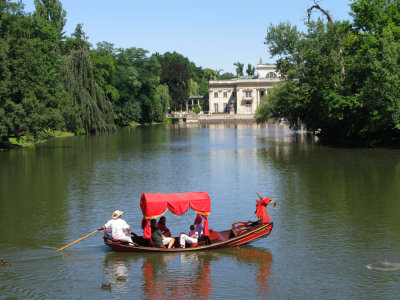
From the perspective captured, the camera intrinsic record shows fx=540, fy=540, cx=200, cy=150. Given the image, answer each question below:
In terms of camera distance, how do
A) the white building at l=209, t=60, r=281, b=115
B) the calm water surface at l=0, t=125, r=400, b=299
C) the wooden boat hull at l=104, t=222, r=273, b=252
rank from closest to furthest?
1. the calm water surface at l=0, t=125, r=400, b=299
2. the wooden boat hull at l=104, t=222, r=273, b=252
3. the white building at l=209, t=60, r=281, b=115

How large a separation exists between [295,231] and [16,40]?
35.1 m

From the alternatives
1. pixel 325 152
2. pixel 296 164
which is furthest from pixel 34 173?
pixel 325 152

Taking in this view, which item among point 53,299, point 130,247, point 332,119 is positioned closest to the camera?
point 53,299

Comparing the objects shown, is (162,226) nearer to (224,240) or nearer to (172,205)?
(172,205)

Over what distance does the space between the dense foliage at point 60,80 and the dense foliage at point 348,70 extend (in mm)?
23172

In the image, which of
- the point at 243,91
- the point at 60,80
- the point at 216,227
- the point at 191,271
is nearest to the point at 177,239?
the point at 191,271

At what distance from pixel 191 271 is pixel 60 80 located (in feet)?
174

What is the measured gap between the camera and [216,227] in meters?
19.5

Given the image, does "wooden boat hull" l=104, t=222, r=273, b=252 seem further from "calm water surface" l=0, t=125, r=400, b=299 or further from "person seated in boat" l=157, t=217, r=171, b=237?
"person seated in boat" l=157, t=217, r=171, b=237

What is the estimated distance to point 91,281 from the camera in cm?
1397

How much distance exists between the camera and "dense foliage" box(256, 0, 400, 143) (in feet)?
140

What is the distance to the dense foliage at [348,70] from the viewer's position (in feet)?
140

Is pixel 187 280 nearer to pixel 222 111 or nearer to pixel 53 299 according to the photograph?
pixel 53 299

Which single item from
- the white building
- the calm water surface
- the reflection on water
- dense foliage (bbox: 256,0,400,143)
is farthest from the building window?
the reflection on water
